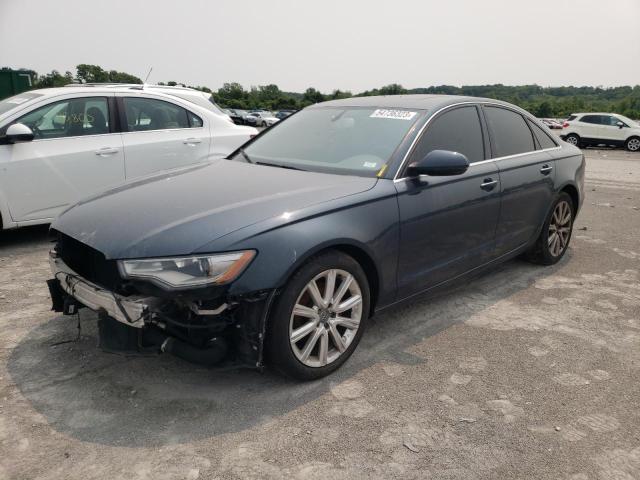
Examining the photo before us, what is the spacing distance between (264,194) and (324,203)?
1.13 ft

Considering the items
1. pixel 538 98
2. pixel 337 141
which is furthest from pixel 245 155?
pixel 538 98

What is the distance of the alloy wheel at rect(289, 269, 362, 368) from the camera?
113 inches

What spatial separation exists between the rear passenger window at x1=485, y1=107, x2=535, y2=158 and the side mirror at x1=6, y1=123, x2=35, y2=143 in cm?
417

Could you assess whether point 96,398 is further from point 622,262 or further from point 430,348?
point 622,262

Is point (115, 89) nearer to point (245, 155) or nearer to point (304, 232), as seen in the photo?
point (245, 155)

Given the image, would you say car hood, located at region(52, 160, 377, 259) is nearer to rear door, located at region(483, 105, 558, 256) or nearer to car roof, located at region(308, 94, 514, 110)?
car roof, located at region(308, 94, 514, 110)

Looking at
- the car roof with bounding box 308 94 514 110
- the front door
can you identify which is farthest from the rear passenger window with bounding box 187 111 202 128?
the front door

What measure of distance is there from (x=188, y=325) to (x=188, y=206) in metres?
0.67

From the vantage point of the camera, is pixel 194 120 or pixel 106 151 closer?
pixel 106 151

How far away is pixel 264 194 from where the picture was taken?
3.07m

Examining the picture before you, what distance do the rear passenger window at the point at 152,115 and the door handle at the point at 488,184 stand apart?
12.3 ft

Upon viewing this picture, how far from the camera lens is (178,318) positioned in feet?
8.80

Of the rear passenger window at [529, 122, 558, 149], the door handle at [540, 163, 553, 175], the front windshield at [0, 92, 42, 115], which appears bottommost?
the door handle at [540, 163, 553, 175]

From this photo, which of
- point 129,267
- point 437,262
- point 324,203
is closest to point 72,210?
point 129,267
